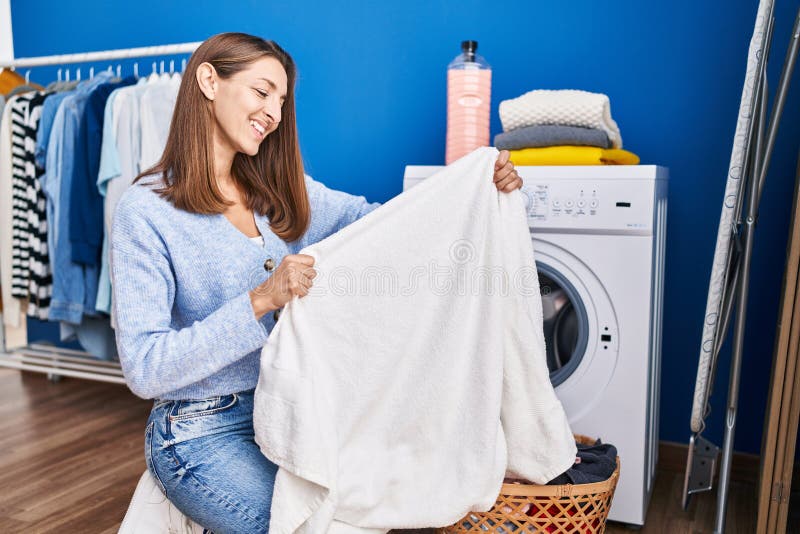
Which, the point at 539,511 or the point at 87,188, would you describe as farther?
the point at 87,188

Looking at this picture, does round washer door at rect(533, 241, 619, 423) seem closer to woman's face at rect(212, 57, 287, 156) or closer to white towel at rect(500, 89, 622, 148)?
white towel at rect(500, 89, 622, 148)

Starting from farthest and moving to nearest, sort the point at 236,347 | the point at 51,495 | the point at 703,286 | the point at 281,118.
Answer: the point at 703,286 < the point at 51,495 < the point at 281,118 < the point at 236,347

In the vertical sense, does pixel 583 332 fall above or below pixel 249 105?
below

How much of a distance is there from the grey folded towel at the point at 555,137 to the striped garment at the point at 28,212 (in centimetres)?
185

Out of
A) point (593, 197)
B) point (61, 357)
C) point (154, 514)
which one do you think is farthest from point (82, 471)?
point (593, 197)

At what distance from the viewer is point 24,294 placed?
9.04ft

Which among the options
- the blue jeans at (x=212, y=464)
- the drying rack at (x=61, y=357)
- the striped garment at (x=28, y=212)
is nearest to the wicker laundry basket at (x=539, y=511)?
the blue jeans at (x=212, y=464)

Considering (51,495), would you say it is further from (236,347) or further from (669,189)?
(669,189)

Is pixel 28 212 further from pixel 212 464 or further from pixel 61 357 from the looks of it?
pixel 212 464

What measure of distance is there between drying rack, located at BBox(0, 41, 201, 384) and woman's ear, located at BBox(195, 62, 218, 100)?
56.0 inches

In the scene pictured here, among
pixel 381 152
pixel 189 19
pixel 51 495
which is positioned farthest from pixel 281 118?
pixel 189 19

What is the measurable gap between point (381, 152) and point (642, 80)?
3.07 ft

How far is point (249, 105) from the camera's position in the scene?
1.33m

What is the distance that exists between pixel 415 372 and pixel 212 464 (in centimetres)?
38
